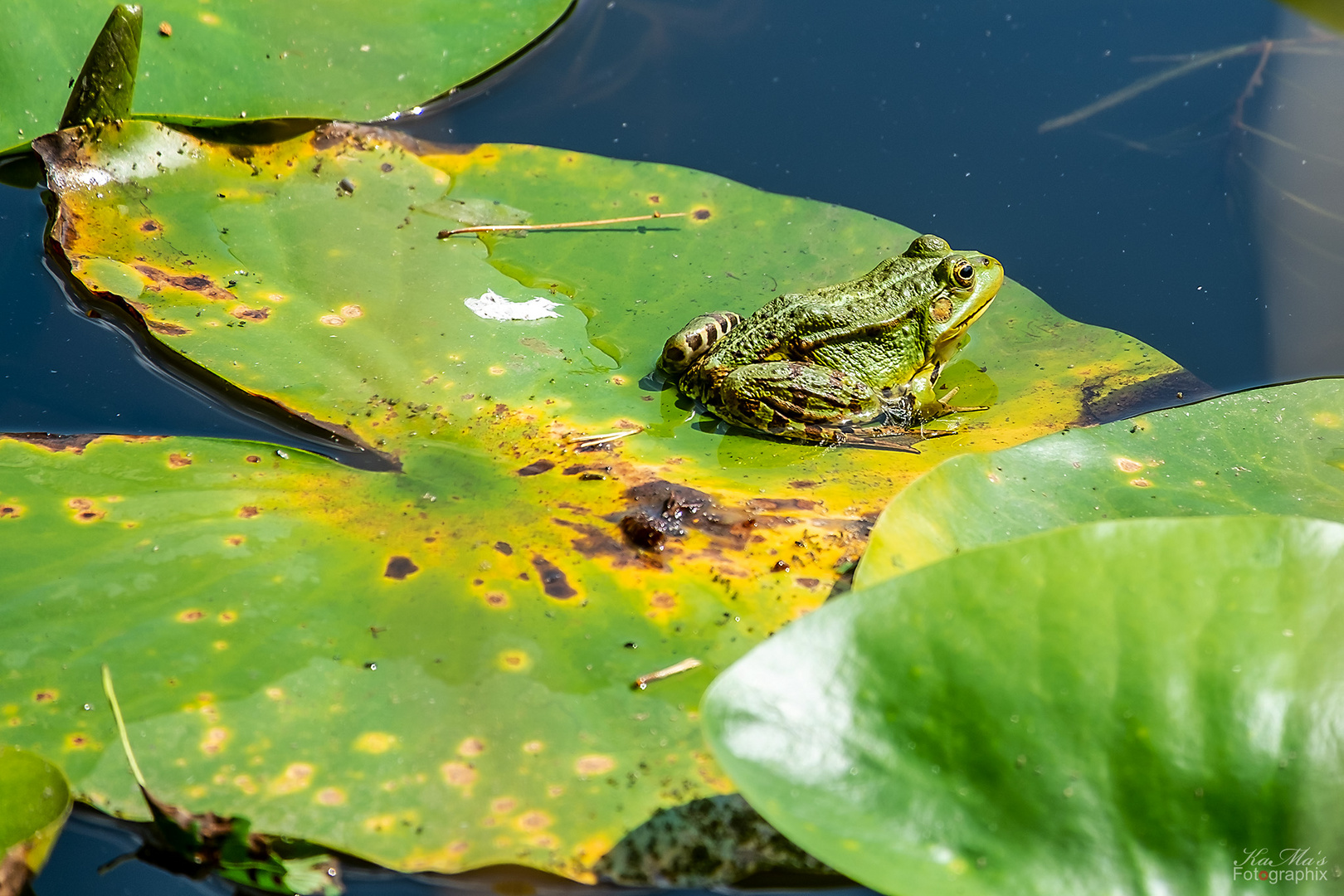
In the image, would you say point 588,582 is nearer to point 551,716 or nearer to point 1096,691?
point 551,716

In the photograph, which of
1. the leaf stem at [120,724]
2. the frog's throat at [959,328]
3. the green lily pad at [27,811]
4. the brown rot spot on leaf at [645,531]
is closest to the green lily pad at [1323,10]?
the frog's throat at [959,328]

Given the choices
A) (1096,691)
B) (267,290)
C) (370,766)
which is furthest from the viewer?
(267,290)

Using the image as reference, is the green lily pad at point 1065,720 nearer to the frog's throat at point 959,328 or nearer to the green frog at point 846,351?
the green frog at point 846,351

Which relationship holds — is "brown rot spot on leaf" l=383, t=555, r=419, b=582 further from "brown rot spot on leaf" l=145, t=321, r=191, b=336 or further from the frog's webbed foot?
the frog's webbed foot

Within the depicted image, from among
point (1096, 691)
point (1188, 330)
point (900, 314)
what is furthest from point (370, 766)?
point (1188, 330)

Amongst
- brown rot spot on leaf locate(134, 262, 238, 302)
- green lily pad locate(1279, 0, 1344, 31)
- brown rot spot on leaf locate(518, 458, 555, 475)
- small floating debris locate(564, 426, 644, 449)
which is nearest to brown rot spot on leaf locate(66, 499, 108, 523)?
brown rot spot on leaf locate(134, 262, 238, 302)

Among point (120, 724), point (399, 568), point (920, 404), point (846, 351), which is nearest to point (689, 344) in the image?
point (846, 351)
